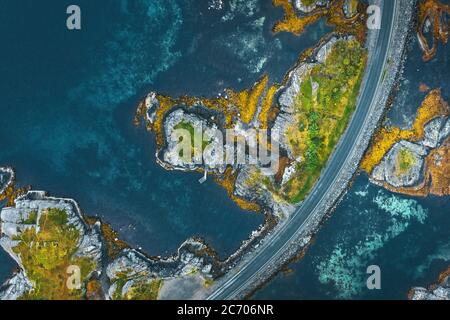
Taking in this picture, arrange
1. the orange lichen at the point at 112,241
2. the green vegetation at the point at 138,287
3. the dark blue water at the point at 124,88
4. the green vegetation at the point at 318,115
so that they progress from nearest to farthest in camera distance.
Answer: the green vegetation at the point at 138,287, the dark blue water at the point at 124,88, the green vegetation at the point at 318,115, the orange lichen at the point at 112,241

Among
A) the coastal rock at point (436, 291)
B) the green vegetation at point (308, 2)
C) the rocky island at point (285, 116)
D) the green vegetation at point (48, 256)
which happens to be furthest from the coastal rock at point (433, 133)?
the green vegetation at point (48, 256)

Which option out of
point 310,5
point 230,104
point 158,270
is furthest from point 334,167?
point 158,270

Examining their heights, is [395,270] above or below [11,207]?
below

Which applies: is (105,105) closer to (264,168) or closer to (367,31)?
(264,168)

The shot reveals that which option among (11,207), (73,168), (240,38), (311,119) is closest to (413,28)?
(311,119)

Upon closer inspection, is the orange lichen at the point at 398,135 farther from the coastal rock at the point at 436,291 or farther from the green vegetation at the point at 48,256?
the green vegetation at the point at 48,256

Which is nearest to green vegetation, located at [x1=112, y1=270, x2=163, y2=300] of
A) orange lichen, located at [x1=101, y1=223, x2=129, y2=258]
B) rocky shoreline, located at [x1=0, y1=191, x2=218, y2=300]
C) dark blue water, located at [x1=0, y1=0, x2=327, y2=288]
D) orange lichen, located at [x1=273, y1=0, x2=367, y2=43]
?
rocky shoreline, located at [x1=0, y1=191, x2=218, y2=300]
